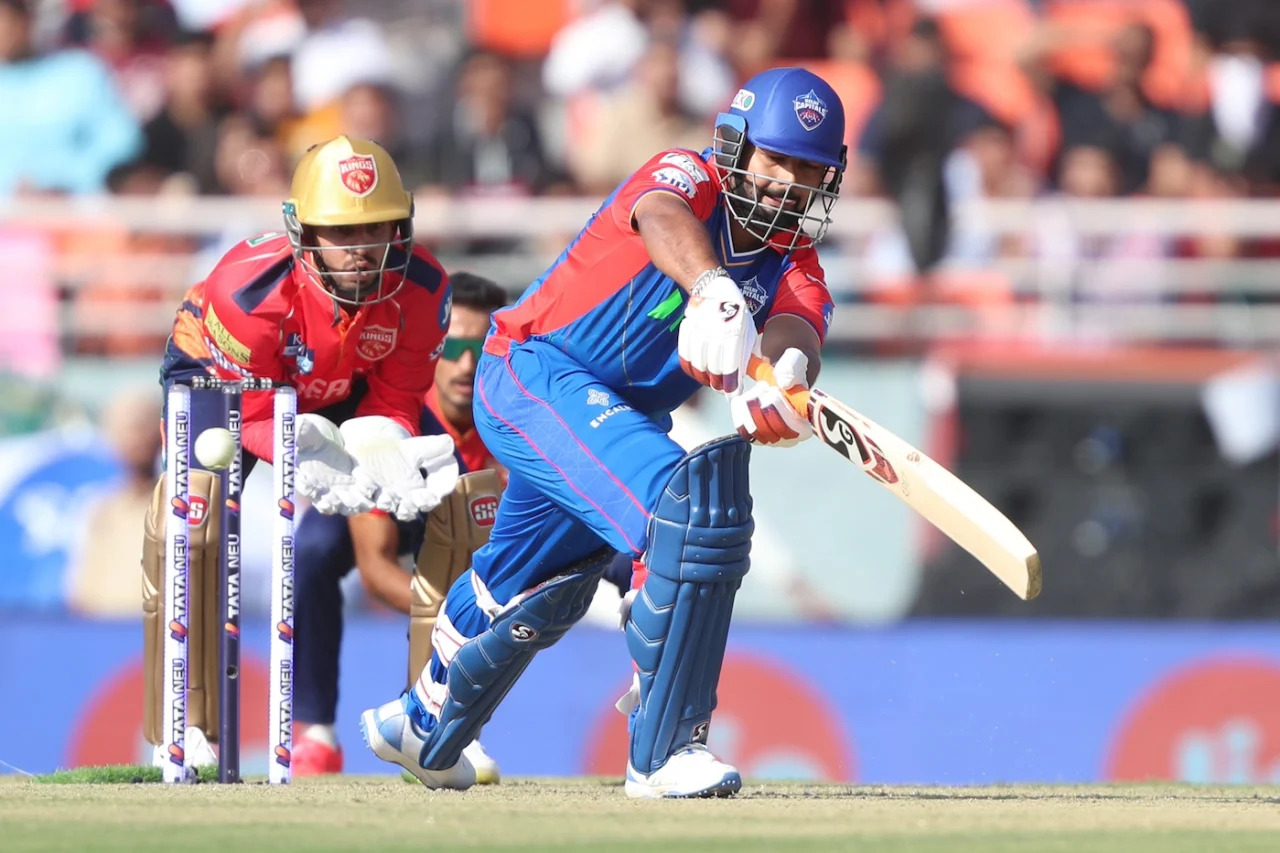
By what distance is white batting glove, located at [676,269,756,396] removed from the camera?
4367 millimetres

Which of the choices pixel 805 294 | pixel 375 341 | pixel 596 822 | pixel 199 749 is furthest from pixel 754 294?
pixel 199 749

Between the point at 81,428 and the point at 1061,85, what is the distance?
5.10 m

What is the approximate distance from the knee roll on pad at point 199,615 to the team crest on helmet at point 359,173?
84cm

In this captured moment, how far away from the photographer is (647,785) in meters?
4.64

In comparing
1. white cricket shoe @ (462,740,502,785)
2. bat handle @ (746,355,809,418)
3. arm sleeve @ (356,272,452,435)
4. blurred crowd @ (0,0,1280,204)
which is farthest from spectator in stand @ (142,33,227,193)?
bat handle @ (746,355,809,418)

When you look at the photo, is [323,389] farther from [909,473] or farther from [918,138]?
[918,138]

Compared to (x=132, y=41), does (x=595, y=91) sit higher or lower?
lower

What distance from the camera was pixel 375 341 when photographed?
5.75 m

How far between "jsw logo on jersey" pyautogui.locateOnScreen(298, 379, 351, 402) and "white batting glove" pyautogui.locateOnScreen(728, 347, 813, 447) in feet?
5.43

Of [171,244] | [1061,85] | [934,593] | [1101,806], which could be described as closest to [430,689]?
[1101,806]

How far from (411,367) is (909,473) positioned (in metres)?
1.84

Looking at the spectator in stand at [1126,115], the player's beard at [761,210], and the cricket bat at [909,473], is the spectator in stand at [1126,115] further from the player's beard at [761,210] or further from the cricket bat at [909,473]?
the cricket bat at [909,473]

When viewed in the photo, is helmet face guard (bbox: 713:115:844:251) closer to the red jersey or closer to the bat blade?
the bat blade

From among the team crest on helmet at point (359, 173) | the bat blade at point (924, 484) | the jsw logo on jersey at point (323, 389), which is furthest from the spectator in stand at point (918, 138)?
the bat blade at point (924, 484)
